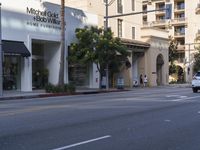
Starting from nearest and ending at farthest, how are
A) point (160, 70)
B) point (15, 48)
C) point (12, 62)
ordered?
1. point (15, 48)
2. point (12, 62)
3. point (160, 70)

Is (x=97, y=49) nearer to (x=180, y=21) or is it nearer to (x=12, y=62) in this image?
(x=12, y=62)

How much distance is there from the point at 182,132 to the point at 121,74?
42.4 meters

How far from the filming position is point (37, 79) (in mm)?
41750

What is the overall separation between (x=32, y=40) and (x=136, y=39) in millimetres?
21256

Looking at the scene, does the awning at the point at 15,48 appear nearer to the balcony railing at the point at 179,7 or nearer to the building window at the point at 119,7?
the building window at the point at 119,7

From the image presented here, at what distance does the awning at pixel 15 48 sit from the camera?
3484 centimetres

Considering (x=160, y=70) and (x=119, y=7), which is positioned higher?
(x=119, y=7)

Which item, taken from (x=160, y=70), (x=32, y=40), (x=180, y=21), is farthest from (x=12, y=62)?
(x=180, y=21)

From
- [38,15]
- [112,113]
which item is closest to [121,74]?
[38,15]

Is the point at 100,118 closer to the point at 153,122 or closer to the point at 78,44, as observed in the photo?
the point at 153,122

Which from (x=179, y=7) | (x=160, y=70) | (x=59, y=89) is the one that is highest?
(x=179, y=7)

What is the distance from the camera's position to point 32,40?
39719 mm

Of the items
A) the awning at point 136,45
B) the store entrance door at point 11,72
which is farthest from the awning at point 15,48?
the awning at point 136,45

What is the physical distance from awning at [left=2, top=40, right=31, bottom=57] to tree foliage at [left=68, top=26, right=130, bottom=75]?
5.91 meters
